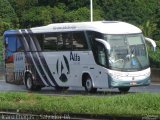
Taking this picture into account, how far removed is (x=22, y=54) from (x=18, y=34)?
3.57ft

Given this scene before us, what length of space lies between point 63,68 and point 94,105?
37.9 feet

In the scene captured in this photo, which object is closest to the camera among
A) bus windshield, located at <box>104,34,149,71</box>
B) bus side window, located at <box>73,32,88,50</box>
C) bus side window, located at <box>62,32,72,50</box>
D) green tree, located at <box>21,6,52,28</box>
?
bus windshield, located at <box>104,34,149,71</box>

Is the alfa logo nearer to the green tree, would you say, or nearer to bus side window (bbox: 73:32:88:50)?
bus side window (bbox: 73:32:88:50)

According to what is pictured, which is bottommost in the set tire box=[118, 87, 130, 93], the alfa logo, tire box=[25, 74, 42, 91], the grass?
tire box=[25, 74, 42, 91]

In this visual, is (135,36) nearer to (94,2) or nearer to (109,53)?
(109,53)

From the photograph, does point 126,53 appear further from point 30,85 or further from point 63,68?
point 30,85

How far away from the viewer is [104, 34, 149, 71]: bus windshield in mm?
27000

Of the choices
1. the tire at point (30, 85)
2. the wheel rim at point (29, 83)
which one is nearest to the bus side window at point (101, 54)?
the tire at point (30, 85)

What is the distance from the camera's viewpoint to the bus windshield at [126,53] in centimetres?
2700

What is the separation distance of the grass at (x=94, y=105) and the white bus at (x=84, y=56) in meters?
6.53

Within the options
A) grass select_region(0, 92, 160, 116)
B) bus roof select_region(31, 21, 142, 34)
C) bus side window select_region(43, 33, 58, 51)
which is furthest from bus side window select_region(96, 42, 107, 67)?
grass select_region(0, 92, 160, 116)

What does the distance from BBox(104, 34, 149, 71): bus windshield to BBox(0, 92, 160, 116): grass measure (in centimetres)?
648

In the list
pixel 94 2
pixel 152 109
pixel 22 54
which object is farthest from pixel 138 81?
pixel 94 2

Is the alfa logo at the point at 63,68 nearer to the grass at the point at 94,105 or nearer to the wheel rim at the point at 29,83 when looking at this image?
the wheel rim at the point at 29,83
